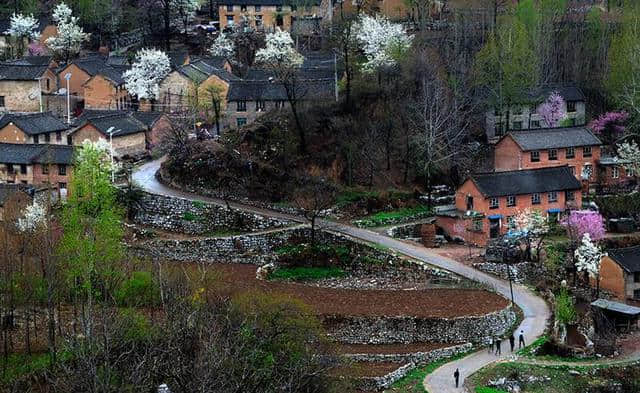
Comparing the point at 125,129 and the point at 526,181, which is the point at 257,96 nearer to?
the point at 125,129

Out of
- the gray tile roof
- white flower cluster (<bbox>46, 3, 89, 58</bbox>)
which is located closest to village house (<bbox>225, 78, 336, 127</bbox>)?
the gray tile roof

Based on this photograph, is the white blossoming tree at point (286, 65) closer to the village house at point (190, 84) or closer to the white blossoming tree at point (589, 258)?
the village house at point (190, 84)

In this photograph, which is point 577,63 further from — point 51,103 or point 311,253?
point 51,103

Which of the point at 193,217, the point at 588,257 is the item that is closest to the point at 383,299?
the point at 588,257

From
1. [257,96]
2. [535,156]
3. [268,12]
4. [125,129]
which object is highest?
[268,12]

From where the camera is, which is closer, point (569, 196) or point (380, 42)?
point (569, 196)

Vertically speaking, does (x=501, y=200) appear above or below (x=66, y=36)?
below
